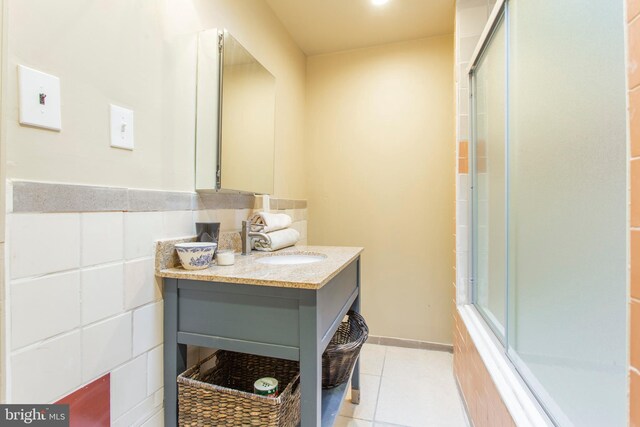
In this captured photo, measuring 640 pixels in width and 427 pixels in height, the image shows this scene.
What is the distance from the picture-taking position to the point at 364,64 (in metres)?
2.39

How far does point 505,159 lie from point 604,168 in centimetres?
60

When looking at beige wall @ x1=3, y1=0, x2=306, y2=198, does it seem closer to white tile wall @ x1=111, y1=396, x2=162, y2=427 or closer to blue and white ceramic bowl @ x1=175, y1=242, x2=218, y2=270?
blue and white ceramic bowl @ x1=175, y1=242, x2=218, y2=270

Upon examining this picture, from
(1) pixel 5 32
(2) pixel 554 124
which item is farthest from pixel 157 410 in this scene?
(2) pixel 554 124

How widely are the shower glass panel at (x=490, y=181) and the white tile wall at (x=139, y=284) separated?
145cm

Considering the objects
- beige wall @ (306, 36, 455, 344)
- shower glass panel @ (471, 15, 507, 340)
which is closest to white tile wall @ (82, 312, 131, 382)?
shower glass panel @ (471, 15, 507, 340)

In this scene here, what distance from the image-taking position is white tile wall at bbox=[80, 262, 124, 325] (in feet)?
2.64

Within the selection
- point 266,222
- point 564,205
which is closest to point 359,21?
point 266,222

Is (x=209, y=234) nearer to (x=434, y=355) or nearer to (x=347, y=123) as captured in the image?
(x=347, y=123)

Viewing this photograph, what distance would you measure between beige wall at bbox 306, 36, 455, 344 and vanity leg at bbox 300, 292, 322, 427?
1.53 metres

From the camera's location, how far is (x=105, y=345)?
0.85 metres

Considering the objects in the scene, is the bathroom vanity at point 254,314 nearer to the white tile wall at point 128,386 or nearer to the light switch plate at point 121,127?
the white tile wall at point 128,386

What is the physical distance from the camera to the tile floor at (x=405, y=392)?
1.55m

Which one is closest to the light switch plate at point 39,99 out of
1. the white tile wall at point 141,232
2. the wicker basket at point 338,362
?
the white tile wall at point 141,232

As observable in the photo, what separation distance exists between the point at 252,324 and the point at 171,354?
0.33m
